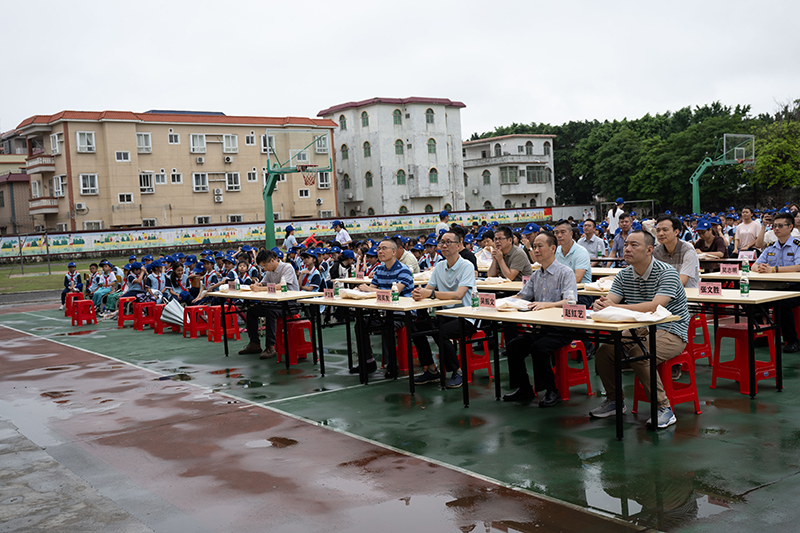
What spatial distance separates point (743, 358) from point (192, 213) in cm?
4233

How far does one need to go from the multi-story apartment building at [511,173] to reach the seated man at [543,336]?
186 ft

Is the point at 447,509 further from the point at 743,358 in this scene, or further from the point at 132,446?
the point at 743,358

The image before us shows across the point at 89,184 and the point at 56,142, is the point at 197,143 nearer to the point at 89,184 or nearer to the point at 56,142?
the point at 89,184

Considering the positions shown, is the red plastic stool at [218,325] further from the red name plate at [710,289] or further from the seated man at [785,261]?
the seated man at [785,261]

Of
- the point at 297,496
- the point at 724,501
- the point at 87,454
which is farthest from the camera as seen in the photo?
the point at 87,454

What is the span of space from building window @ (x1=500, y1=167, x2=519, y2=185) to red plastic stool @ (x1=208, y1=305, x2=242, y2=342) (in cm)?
5293

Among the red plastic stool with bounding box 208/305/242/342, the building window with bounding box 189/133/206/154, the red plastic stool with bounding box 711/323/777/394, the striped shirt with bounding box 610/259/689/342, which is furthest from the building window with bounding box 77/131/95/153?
the red plastic stool with bounding box 711/323/777/394

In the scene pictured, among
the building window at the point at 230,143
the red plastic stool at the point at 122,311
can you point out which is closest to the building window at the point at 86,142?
the building window at the point at 230,143

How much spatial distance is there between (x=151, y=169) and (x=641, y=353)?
4212 cm

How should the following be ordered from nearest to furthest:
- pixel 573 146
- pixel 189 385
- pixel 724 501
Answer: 1. pixel 724 501
2. pixel 189 385
3. pixel 573 146

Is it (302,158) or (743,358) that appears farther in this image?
(302,158)

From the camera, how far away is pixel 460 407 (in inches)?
261

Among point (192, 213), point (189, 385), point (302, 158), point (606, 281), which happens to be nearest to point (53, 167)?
point (192, 213)

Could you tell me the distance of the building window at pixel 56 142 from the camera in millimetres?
41369
